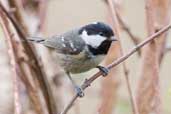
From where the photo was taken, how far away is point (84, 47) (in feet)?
6.47

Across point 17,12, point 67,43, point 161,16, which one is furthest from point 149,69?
point 17,12

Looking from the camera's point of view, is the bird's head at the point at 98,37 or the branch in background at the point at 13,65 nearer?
the branch in background at the point at 13,65

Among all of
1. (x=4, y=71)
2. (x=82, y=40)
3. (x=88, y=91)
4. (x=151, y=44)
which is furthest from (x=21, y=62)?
(x=88, y=91)

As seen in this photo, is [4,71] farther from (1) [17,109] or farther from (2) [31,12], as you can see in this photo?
(1) [17,109]

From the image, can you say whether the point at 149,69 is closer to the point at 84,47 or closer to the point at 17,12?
the point at 84,47

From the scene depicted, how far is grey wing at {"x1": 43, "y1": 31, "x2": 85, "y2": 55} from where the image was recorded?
2.00 meters

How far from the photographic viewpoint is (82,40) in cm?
200

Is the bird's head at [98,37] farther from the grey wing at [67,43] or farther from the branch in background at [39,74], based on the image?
the branch in background at [39,74]

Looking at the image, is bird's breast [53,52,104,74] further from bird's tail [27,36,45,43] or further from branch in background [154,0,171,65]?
branch in background [154,0,171,65]

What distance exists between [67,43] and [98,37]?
207mm

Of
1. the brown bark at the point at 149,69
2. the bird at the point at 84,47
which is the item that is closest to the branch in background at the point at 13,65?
the bird at the point at 84,47

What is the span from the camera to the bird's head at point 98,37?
1.88 m

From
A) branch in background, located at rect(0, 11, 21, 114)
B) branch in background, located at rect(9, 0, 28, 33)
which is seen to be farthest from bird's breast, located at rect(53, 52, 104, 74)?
branch in background, located at rect(0, 11, 21, 114)

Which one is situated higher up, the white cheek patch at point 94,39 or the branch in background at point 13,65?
the branch in background at point 13,65
